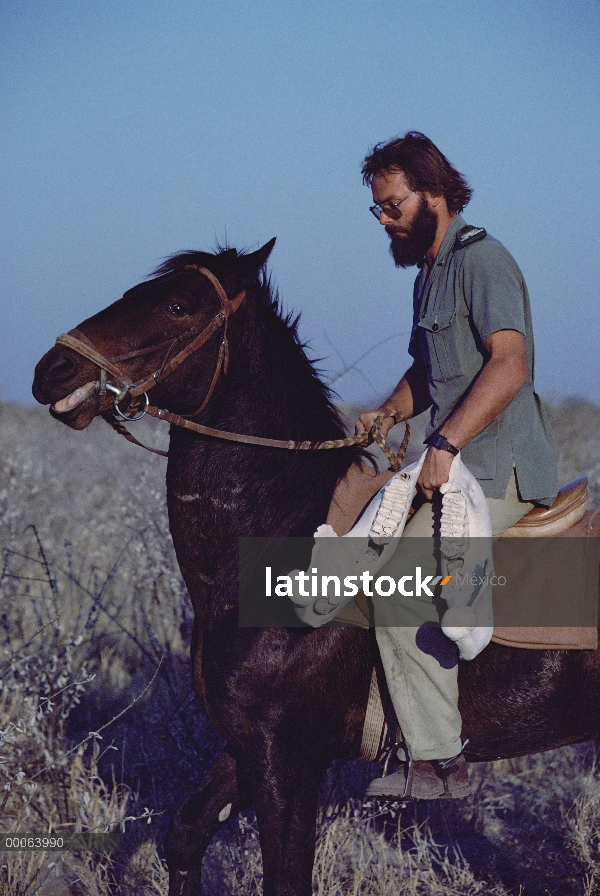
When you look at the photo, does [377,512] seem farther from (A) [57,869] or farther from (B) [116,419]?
(A) [57,869]

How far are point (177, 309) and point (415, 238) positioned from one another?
3.62ft

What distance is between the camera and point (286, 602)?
3391 millimetres

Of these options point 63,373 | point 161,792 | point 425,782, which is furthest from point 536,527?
point 161,792

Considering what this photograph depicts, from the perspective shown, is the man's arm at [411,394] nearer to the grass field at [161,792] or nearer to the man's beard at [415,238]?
the man's beard at [415,238]

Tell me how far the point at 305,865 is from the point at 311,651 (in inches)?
34.3

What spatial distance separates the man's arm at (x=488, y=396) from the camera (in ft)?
10.3

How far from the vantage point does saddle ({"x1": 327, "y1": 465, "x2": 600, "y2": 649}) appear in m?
3.27

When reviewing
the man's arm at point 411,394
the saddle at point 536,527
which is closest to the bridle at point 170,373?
the saddle at point 536,527

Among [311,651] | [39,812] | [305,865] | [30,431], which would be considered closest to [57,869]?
[39,812]

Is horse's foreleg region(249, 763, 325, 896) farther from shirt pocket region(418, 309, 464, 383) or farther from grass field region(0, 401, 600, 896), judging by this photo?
shirt pocket region(418, 309, 464, 383)

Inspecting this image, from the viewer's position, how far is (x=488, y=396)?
10.3 ft

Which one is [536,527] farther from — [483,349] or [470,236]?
[470,236]

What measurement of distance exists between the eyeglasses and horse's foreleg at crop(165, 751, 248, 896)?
2.50 meters

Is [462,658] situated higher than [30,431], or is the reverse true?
[30,431]
